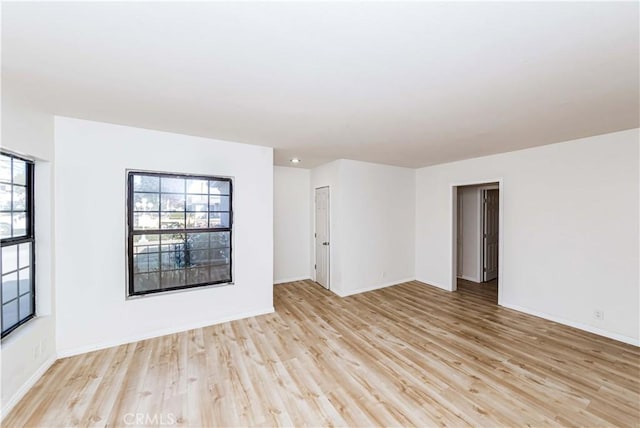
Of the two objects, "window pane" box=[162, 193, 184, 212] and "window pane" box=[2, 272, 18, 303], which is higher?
"window pane" box=[162, 193, 184, 212]

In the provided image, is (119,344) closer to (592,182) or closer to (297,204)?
(297,204)

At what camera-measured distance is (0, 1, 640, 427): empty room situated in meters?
1.39

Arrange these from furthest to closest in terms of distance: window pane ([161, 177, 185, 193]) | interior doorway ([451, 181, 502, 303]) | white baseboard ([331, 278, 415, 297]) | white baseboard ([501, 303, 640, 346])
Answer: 1. interior doorway ([451, 181, 502, 303])
2. white baseboard ([331, 278, 415, 297])
3. window pane ([161, 177, 185, 193])
4. white baseboard ([501, 303, 640, 346])

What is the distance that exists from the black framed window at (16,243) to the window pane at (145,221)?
814 mm

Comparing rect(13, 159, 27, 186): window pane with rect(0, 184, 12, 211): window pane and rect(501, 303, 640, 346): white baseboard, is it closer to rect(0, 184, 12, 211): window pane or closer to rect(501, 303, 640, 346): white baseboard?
rect(0, 184, 12, 211): window pane

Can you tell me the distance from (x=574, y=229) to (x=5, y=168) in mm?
6102

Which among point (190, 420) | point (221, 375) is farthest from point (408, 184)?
point (190, 420)

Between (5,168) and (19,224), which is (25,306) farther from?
(5,168)

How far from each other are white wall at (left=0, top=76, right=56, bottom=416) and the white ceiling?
0.18m

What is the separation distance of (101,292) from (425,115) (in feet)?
12.7

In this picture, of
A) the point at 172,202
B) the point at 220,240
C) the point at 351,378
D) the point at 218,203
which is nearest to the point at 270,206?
the point at 218,203

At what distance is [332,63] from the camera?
1.61 metres

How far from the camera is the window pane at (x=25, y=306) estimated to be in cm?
227

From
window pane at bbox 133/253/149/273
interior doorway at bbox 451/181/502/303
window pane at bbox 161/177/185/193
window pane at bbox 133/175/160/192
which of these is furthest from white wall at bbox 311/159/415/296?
window pane at bbox 133/253/149/273
